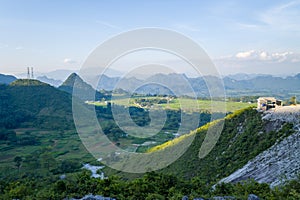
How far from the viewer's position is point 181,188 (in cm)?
564

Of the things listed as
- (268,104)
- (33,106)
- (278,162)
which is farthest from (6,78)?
(278,162)

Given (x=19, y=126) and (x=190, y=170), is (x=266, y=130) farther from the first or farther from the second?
(x=19, y=126)

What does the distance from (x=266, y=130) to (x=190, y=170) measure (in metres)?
3.63

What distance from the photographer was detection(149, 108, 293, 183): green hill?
951 cm

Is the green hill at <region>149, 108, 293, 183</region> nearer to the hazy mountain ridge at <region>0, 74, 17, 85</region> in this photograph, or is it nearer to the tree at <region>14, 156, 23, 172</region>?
the tree at <region>14, 156, 23, 172</region>

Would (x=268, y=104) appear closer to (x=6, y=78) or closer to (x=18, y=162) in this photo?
(x=18, y=162)

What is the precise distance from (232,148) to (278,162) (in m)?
3.47

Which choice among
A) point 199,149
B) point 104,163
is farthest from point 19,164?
point 199,149

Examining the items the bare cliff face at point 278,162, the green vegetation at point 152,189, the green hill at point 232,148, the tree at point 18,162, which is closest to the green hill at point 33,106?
the tree at point 18,162

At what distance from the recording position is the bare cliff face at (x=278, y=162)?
22.8 feet

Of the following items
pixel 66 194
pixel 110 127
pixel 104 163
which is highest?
pixel 66 194

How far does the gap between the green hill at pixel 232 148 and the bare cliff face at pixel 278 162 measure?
41 cm

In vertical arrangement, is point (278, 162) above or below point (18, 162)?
above

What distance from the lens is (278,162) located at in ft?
25.0
